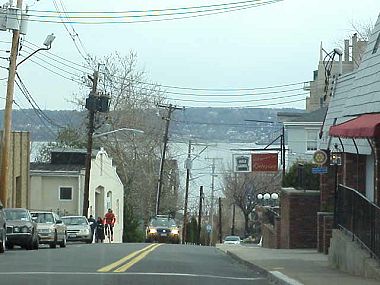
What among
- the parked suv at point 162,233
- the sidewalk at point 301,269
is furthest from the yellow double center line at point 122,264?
the parked suv at point 162,233

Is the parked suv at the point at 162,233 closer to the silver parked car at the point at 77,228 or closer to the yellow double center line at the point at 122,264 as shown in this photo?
the silver parked car at the point at 77,228

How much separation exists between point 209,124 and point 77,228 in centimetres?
4199

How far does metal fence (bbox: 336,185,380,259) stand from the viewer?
16516 mm

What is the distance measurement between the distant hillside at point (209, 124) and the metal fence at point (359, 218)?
5140cm

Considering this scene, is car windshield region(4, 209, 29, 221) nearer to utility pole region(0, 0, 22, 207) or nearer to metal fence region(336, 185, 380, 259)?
utility pole region(0, 0, 22, 207)

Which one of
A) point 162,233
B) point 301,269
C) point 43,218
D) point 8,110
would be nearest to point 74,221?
point 162,233

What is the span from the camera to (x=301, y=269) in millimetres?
20312

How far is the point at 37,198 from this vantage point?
2422 inches

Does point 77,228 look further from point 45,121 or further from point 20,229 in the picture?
point 45,121

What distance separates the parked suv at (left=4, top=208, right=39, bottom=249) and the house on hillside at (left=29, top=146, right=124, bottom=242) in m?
26.3

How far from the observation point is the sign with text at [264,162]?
53219 mm

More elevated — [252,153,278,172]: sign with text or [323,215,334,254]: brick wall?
[252,153,278,172]: sign with text

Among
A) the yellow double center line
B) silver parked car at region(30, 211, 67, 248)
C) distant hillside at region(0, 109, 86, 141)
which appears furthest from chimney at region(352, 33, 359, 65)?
the yellow double center line

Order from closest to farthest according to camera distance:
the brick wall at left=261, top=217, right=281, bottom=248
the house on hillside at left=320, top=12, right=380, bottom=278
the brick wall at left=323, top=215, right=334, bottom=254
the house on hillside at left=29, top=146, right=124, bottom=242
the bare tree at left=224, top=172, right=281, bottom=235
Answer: the house on hillside at left=320, top=12, right=380, bottom=278
the brick wall at left=323, top=215, right=334, bottom=254
the brick wall at left=261, top=217, right=281, bottom=248
the house on hillside at left=29, top=146, right=124, bottom=242
the bare tree at left=224, top=172, right=281, bottom=235
